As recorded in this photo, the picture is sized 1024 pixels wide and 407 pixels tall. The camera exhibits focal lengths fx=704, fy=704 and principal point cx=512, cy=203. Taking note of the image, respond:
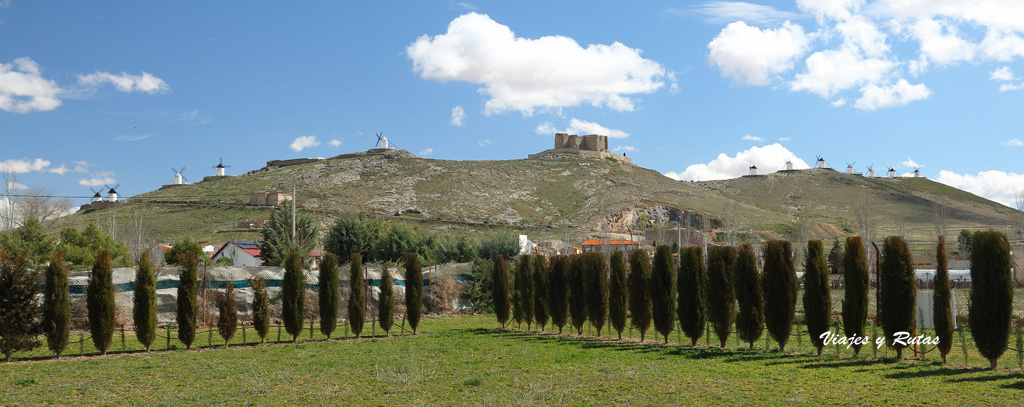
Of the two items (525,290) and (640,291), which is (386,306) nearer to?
(525,290)

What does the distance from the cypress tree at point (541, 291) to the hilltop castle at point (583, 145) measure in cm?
11362

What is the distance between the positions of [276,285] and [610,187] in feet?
259

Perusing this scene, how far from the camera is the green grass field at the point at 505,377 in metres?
9.56

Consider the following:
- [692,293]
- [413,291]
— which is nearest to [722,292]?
[692,293]

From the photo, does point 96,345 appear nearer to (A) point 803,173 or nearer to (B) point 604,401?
(B) point 604,401

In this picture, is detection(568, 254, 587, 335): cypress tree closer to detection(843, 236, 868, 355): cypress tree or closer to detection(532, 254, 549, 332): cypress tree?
detection(532, 254, 549, 332): cypress tree

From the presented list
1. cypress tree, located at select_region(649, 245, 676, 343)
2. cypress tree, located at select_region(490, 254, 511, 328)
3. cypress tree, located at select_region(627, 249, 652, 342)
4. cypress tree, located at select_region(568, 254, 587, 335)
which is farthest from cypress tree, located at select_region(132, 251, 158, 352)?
cypress tree, located at select_region(649, 245, 676, 343)

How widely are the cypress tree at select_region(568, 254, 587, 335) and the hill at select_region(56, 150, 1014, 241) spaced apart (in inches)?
1752

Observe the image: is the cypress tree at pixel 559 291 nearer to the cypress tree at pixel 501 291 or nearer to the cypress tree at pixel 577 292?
the cypress tree at pixel 577 292

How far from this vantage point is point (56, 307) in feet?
49.2

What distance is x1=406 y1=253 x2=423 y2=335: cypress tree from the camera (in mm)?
20578

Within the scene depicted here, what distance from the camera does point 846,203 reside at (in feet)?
342

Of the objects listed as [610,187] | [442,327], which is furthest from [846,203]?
[442,327]

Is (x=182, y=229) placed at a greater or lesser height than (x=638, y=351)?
greater
